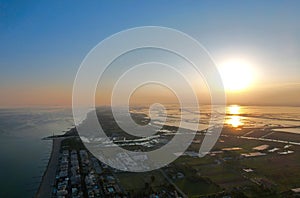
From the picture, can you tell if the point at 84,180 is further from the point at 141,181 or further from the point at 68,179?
the point at 141,181

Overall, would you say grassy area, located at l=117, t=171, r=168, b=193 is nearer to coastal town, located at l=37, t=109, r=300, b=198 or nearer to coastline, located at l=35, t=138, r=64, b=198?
coastal town, located at l=37, t=109, r=300, b=198

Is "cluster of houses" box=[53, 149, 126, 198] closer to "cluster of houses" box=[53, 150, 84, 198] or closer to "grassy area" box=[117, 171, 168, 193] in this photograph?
"cluster of houses" box=[53, 150, 84, 198]

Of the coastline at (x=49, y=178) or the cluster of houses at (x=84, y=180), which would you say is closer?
the cluster of houses at (x=84, y=180)

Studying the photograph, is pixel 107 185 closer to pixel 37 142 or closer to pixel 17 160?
pixel 17 160

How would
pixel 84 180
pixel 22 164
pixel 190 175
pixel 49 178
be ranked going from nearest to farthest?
pixel 84 180
pixel 49 178
pixel 190 175
pixel 22 164

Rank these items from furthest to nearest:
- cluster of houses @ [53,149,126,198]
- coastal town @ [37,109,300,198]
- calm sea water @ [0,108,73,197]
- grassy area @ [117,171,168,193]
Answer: calm sea water @ [0,108,73,197] → grassy area @ [117,171,168,193] → coastal town @ [37,109,300,198] → cluster of houses @ [53,149,126,198]

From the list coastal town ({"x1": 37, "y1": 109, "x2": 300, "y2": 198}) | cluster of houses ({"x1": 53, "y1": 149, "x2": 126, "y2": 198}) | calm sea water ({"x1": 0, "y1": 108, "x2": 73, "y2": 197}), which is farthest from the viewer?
calm sea water ({"x1": 0, "y1": 108, "x2": 73, "y2": 197})

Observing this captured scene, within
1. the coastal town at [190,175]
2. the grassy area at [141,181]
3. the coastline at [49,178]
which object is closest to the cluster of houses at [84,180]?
the coastal town at [190,175]

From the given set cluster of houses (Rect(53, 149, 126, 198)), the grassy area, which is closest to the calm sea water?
cluster of houses (Rect(53, 149, 126, 198))

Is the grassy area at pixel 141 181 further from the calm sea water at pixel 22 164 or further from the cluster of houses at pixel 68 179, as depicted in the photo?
the calm sea water at pixel 22 164

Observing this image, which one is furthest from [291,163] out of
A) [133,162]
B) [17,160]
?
[17,160]

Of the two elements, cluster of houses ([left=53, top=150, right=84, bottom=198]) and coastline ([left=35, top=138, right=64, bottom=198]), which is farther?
coastline ([left=35, top=138, right=64, bottom=198])

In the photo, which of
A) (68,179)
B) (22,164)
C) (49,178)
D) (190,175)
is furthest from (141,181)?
(22,164)
